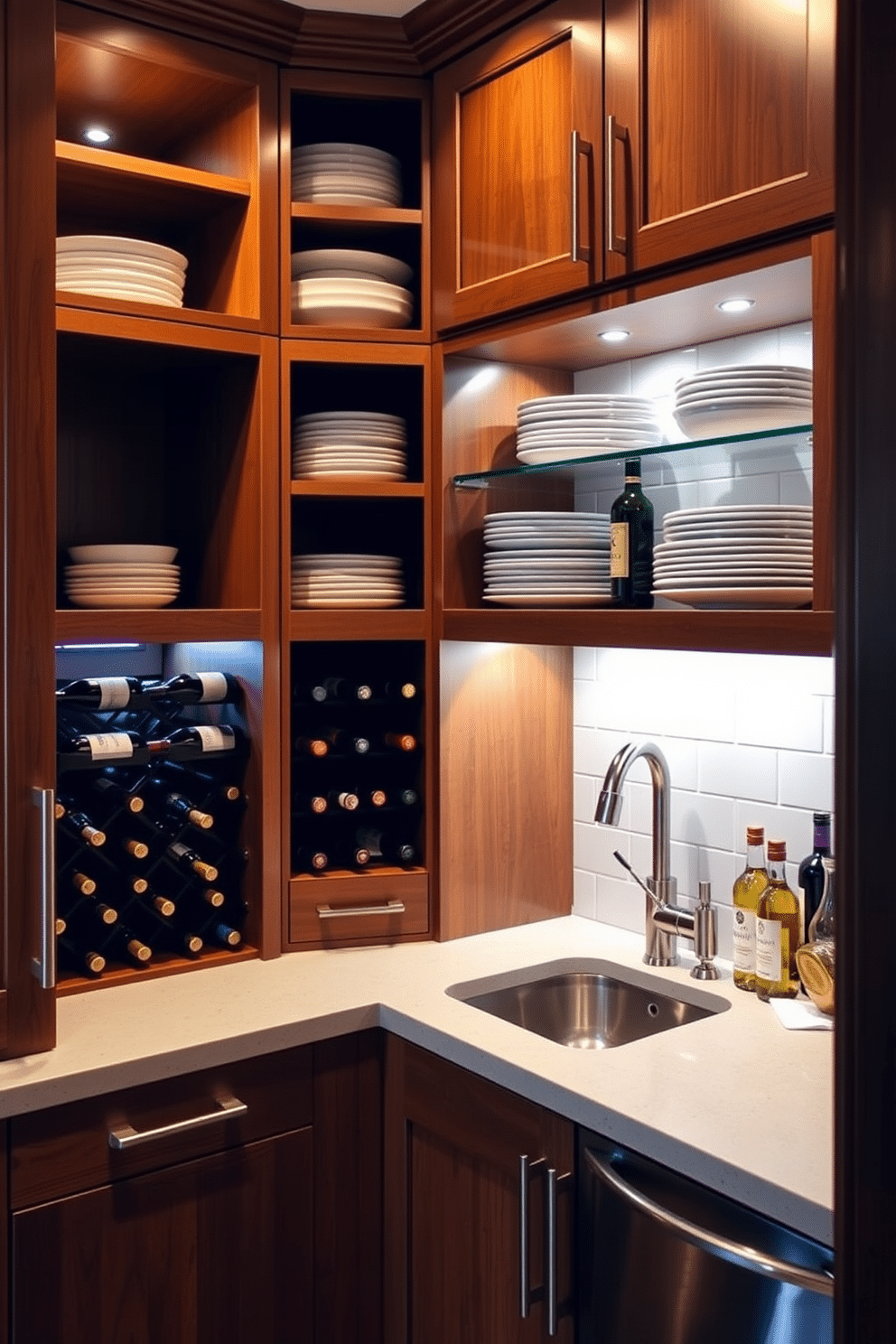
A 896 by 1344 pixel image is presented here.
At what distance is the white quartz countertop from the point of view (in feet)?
4.60

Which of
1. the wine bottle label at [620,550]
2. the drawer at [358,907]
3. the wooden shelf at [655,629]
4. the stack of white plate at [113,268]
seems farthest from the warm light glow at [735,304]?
the drawer at [358,907]

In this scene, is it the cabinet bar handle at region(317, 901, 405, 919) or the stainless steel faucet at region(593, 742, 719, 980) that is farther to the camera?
the cabinet bar handle at region(317, 901, 405, 919)

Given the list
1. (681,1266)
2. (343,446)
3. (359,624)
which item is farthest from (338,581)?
(681,1266)

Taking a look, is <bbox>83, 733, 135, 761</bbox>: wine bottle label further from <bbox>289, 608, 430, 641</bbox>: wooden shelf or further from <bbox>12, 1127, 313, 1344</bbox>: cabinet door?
<bbox>12, 1127, 313, 1344</bbox>: cabinet door

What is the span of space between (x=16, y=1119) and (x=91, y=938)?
48 centimetres

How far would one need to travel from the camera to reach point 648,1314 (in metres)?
1.47

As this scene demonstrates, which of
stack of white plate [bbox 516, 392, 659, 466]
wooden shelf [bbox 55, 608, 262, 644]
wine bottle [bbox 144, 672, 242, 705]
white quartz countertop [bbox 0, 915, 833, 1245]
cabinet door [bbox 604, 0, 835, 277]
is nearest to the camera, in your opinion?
white quartz countertop [bbox 0, 915, 833, 1245]

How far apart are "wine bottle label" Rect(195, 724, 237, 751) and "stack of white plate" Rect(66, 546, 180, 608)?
247 mm

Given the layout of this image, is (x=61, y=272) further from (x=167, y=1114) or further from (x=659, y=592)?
(x=167, y=1114)

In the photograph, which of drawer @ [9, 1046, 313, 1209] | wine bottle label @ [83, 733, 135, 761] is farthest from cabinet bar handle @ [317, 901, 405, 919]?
wine bottle label @ [83, 733, 135, 761]

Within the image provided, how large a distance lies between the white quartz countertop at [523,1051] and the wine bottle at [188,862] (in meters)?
0.18

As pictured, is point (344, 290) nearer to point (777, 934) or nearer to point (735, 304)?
point (735, 304)

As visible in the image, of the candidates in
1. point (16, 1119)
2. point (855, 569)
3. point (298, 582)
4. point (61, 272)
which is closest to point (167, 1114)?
point (16, 1119)

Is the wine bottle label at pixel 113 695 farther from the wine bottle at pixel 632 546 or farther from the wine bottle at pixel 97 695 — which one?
the wine bottle at pixel 632 546
